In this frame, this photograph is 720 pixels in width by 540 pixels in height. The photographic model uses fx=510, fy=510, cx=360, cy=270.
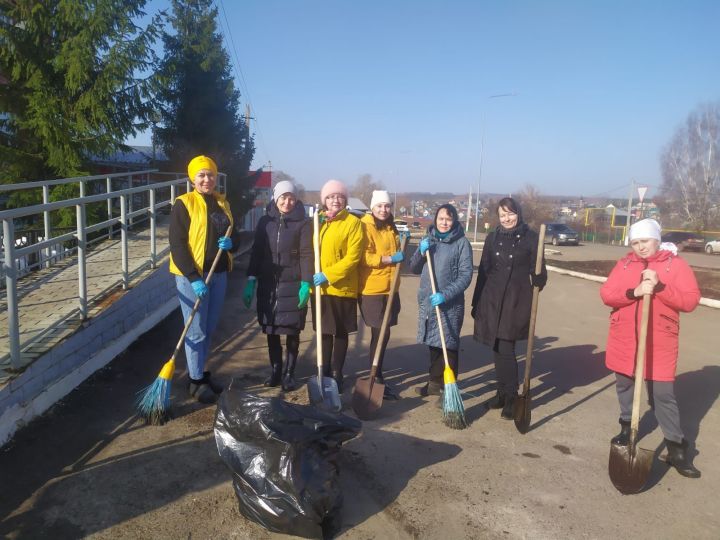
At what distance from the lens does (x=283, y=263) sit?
413cm

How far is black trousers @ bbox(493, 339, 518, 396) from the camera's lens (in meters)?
3.93

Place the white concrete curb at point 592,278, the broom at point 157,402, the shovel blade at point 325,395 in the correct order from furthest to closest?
the white concrete curb at point 592,278 → the shovel blade at point 325,395 → the broom at point 157,402

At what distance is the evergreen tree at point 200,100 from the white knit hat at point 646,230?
43.5 ft

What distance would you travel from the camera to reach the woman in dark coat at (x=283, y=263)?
4129mm

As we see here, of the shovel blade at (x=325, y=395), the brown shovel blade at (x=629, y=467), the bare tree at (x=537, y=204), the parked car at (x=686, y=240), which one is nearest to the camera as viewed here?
the brown shovel blade at (x=629, y=467)

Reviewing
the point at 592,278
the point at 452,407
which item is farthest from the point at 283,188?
the point at 592,278

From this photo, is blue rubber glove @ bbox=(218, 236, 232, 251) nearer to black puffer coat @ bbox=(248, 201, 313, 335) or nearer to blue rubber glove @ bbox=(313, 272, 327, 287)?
black puffer coat @ bbox=(248, 201, 313, 335)

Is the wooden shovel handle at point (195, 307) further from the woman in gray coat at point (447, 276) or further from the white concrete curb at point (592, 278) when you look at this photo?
the white concrete curb at point (592, 278)

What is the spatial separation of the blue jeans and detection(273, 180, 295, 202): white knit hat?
775 mm

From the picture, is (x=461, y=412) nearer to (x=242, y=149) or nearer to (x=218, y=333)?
(x=218, y=333)

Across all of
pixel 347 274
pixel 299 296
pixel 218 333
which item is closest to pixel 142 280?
pixel 218 333

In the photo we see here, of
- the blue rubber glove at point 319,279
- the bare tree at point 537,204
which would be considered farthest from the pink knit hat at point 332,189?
the bare tree at point 537,204

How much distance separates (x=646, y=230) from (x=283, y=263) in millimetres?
2609

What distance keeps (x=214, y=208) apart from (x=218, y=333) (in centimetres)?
242
